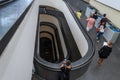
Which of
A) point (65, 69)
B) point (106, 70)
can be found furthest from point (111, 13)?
point (65, 69)

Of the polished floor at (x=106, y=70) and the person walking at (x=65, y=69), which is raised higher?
the person walking at (x=65, y=69)

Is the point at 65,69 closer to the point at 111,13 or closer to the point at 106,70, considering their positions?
the point at 106,70

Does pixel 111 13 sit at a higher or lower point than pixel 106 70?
higher

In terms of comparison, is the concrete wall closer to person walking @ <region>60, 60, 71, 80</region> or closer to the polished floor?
the polished floor

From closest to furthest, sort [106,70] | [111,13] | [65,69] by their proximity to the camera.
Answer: [65,69]
[106,70]
[111,13]

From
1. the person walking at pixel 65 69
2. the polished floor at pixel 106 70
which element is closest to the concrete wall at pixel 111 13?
the polished floor at pixel 106 70

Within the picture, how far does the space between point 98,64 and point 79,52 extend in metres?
1.20

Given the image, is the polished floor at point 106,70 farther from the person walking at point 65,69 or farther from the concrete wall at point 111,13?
the concrete wall at point 111,13

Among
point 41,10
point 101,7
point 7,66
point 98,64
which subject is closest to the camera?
point 7,66

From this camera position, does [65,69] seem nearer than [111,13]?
Yes

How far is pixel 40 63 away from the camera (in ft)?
14.8

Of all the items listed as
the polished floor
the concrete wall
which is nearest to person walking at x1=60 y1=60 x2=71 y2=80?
the polished floor

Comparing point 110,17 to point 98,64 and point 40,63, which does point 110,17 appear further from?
point 40,63

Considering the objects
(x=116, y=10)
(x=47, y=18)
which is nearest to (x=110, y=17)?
(x=116, y=10)
